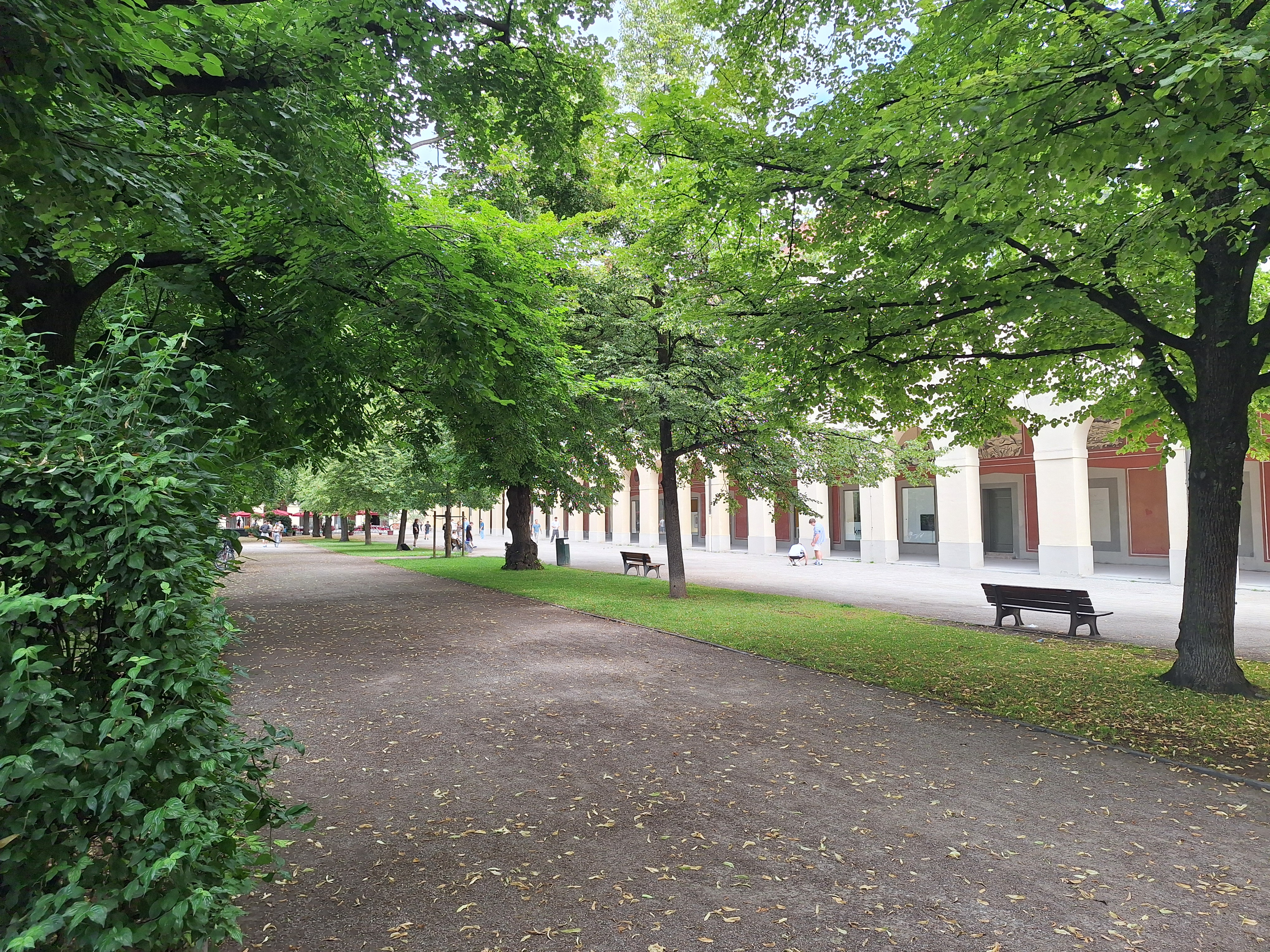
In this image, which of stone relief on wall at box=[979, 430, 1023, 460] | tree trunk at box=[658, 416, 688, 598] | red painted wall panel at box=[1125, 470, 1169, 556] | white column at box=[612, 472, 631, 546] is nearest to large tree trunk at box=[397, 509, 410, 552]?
white column at box=[612, 472, 631, 546]

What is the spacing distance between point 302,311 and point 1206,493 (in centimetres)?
1088

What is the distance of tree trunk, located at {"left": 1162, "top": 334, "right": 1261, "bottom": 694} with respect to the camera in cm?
757

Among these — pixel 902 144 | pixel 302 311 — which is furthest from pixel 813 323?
pixel 302 311

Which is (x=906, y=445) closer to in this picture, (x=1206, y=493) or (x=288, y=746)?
(x=1206, y=493)

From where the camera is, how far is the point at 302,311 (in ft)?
28.7

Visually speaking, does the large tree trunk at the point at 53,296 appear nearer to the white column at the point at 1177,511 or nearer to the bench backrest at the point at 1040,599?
the bench backrest at the point at 1040,599

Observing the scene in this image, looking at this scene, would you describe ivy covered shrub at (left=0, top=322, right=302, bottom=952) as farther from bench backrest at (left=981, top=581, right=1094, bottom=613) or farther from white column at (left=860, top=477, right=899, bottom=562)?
white column at (left=860, top=477, right=899, bottom=562)

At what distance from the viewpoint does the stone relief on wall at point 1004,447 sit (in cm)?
2533

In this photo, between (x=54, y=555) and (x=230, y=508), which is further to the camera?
(x=230, y=508)

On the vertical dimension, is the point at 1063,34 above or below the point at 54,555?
above

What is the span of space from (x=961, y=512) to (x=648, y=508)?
20.6 metres

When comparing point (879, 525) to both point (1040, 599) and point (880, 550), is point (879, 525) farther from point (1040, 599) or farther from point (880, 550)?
point (1040, 599)

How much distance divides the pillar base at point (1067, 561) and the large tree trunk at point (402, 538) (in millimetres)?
29044

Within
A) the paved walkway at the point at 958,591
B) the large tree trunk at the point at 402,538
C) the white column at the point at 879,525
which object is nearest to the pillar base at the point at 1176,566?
the paved walkway at the point at 958,591
